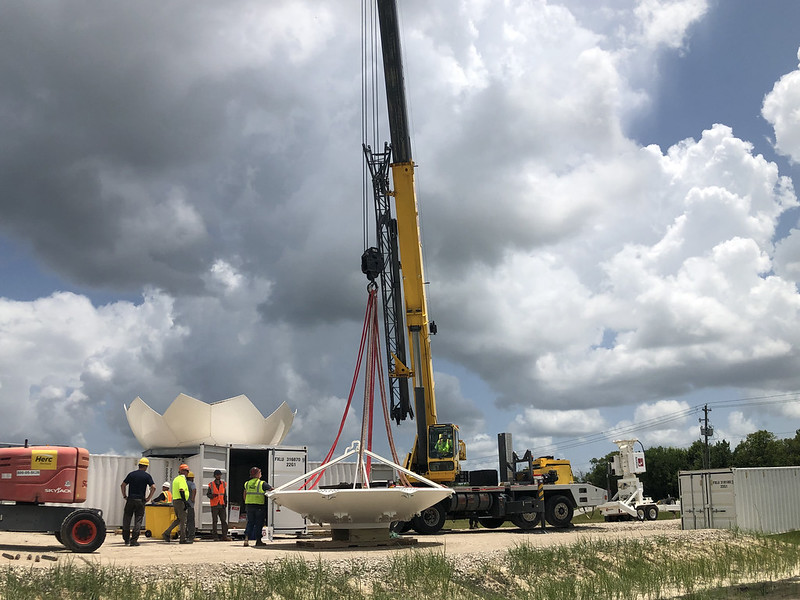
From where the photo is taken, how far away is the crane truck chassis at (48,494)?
52.7 ft

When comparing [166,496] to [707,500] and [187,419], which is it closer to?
[187,419]

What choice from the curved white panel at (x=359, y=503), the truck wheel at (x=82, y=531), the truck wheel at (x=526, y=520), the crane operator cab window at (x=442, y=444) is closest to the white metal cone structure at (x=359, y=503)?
the curved white panel at (x=359, y=503)

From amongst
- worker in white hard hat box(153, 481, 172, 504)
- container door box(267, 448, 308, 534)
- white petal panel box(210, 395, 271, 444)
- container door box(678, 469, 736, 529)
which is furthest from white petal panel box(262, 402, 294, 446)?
container door box(678, 469, 736, 529)

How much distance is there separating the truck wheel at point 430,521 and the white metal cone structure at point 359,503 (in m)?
5.92

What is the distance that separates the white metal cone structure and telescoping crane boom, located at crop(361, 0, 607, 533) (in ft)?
20.7

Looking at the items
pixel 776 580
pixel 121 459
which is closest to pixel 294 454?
pixel 121 459

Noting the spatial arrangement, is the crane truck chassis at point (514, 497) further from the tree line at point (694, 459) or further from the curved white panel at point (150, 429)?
the tree line at point (694, 459)

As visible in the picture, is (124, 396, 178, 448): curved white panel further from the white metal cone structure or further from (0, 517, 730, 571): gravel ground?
the white metal cone structure

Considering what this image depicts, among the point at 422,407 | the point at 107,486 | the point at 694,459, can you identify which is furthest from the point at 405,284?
the point at 694,459

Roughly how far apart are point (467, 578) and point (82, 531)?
784cm

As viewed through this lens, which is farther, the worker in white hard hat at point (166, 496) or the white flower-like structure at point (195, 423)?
the white flower-like structure at point (195, 423)

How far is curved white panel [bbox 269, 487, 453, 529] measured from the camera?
665 inches

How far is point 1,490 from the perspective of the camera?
16562 millimetres

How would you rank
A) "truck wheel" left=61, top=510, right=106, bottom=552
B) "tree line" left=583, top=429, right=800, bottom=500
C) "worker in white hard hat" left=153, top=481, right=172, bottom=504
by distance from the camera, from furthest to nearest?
"tree line" left=583, top=429, right=800, bottom=500 < "worker in white hard hat" left=153, top=481, right=172, bottom=504 < "truck wheel" left=61, top=510, right=106, bottom=552
